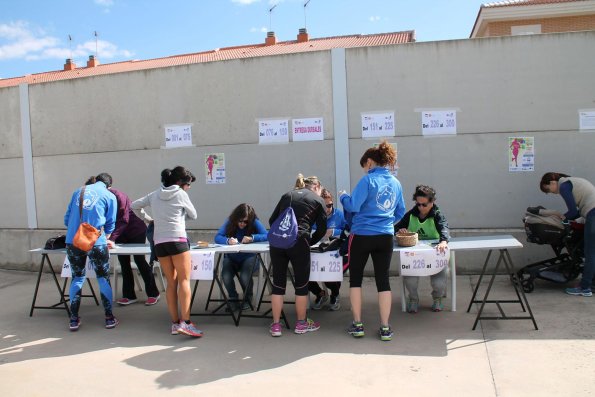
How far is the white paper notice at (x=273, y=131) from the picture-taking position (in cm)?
727

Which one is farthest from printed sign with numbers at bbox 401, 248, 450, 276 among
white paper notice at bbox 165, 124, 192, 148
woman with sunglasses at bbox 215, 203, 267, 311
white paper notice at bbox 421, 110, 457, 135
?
white paper notice at bbox 165, 124, 192, 148

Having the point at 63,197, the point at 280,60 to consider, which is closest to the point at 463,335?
the point at 280,60

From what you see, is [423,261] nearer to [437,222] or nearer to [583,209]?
[437,222]

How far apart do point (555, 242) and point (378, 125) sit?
2708 mm

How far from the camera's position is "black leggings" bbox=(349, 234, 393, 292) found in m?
4.50

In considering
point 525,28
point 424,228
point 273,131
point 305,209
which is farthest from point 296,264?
point 525,28

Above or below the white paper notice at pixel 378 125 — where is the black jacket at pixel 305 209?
below

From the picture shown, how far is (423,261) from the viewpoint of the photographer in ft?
15.6

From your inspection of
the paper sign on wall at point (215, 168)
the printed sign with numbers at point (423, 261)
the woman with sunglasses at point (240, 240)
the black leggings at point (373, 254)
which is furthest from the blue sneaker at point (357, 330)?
the paper sign on wall at point (215, 168)

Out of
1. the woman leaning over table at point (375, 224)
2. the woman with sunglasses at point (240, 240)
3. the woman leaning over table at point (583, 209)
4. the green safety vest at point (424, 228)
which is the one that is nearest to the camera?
the woman leaning over table at point (375, 224)

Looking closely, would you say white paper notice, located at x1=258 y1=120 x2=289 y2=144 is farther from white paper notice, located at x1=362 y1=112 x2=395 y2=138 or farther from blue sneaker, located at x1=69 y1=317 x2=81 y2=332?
blue sneaker, located at x1=69 y1=317 x2=81 y2=332

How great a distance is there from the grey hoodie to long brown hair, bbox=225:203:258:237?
759 millimetres

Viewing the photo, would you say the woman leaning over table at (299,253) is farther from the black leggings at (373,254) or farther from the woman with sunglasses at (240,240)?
the woman with sunglasses at (240,240)

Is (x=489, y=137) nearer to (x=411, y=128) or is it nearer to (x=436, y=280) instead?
(x=411, y=128)
